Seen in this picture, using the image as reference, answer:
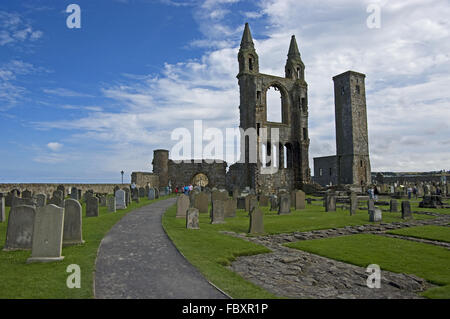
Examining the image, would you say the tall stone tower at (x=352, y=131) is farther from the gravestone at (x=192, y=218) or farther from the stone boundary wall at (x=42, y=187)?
the gravestone at (x=192, y=218)

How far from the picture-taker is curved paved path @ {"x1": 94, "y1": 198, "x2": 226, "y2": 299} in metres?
4.50

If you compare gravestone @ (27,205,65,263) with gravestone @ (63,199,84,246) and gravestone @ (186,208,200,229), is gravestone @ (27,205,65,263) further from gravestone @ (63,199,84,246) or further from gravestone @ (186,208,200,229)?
gravestone @ (186,208,200,229)

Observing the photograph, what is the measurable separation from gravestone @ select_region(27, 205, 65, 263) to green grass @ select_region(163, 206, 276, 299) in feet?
8.79

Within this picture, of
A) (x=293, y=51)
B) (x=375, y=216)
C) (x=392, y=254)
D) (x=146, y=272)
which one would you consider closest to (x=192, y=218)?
(x=146, y=272)

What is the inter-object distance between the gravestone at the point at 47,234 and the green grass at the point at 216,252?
268 cm

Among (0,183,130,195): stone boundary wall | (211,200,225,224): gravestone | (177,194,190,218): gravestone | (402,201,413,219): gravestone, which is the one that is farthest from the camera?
(0,183,130,195): stone boundary wall

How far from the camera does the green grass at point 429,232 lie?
9.64m

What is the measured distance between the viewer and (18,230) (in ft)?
24.1

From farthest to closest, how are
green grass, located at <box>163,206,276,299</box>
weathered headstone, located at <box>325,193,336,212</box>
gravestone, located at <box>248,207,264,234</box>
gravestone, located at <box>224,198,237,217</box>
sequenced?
weathered headstone, located at <box>325,193,336,212</box> → gravestone, located at <box>224,198,237,217</box> → gravestone, located at <box>248,207,264,234</box> → green grass, located at <box>163,206,276,299</box>

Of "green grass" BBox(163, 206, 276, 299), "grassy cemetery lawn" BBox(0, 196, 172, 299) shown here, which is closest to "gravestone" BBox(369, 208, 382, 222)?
"green grass" BBox(163, 206, 276, 299)
